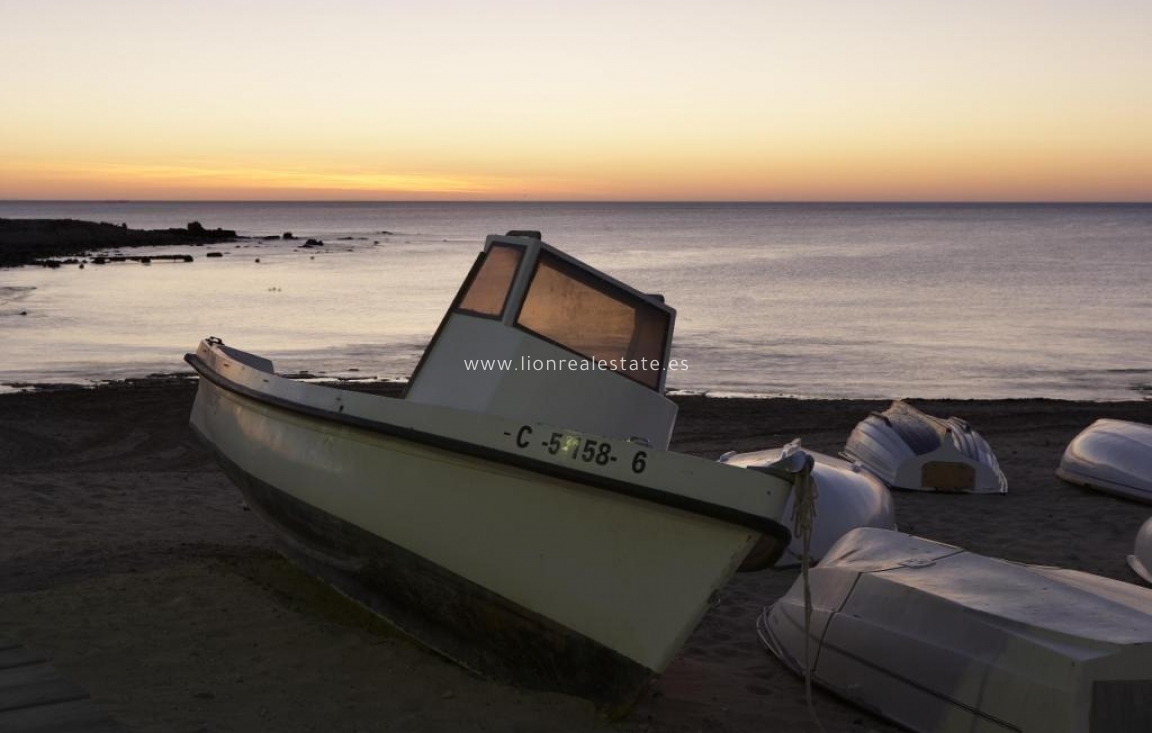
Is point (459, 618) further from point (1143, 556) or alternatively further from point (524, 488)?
point (1143, 556)

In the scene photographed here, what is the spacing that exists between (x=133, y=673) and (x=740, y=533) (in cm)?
339

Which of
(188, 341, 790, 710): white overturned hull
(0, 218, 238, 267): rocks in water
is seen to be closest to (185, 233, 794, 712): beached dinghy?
(188, 341, 790, 710): white overturned hull

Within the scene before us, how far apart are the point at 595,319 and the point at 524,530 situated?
6.48ft

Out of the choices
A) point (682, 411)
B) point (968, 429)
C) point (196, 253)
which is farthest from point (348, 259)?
point (968, 429)

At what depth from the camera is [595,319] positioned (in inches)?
283

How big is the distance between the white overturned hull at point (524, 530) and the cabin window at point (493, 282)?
118cm

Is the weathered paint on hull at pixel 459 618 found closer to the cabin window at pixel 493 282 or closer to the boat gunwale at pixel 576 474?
the boat gunwale at pixel 576 474

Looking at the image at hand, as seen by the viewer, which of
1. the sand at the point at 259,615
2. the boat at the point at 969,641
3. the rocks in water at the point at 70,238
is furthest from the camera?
the rocks in water at the point at 70,238

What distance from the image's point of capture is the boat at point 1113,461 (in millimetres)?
11664

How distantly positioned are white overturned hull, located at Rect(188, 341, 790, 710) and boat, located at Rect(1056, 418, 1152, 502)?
8.24 m

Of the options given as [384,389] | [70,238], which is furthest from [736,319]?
[70,238]

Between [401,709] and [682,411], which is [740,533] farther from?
[682,411]

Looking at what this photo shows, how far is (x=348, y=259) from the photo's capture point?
71562 millimetres

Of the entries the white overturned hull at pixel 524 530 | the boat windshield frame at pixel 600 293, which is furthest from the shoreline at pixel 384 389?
the white overturned hull at pixel 524 530
